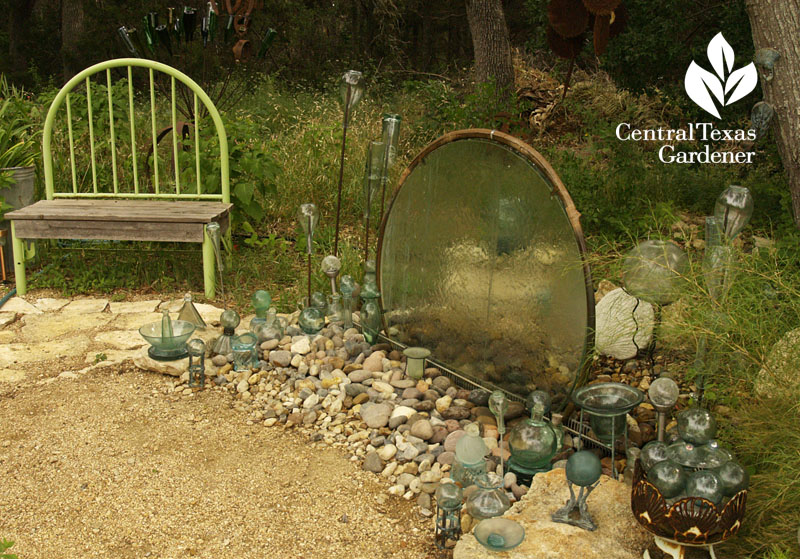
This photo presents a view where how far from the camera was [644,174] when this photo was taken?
600cm

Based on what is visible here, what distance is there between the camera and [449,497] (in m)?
2.60

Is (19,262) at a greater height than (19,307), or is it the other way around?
(19,262)

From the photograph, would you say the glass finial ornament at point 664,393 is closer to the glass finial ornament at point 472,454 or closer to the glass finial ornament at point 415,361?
the glass finial ornament at point 472,454

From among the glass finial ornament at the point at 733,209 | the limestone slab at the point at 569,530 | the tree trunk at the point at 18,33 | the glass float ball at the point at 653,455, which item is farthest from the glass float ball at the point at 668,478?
the tree trunk at the point at 18,33

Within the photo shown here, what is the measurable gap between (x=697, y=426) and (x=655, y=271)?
69cm

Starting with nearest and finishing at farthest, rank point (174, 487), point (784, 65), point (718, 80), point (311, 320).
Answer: point (174, 487), point (784, 65), point (311, 320), point (718, 80)

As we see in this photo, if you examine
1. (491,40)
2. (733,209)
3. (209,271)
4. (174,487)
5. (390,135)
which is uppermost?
(491,40)

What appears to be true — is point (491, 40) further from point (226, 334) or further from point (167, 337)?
point (167, 337)

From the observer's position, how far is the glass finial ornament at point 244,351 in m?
4.00

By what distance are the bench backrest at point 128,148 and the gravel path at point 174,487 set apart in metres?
1.81

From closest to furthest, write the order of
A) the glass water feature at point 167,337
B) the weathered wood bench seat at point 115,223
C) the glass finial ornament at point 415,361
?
the glass finial ornament at point 415,361, the glass water feature at point 167,337, the weathered wood bench seat at point 115,223

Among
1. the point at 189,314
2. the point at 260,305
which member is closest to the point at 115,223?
the point at 189,314

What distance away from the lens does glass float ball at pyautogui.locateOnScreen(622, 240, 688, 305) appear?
2922 mm

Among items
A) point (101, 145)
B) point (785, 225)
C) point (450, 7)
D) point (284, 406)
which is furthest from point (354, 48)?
point (284, 406)
